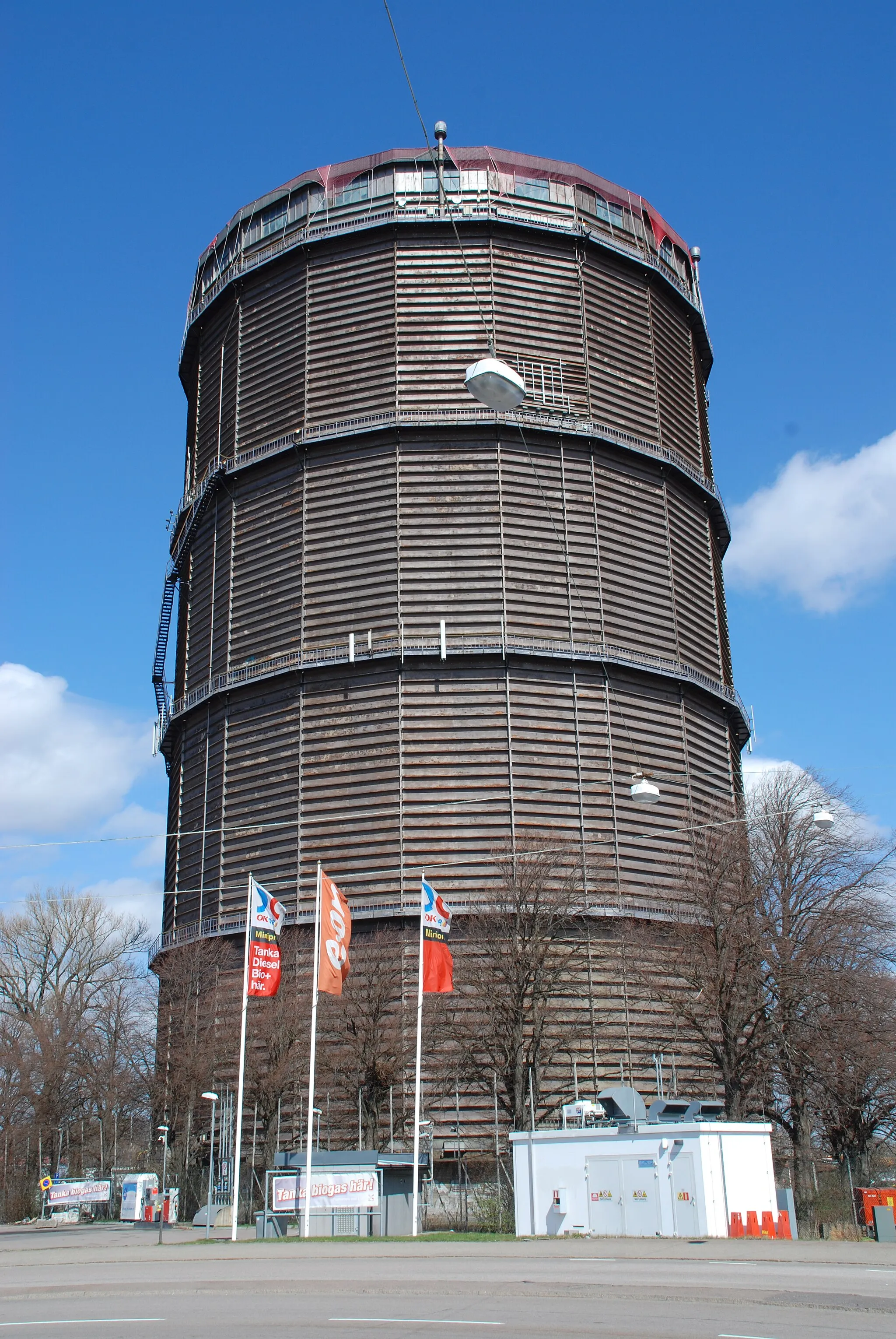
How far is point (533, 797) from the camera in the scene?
3133 centimetres

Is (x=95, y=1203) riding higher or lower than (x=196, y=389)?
lower

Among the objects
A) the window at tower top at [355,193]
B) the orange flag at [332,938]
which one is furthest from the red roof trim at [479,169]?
the orange flag at [332,938]

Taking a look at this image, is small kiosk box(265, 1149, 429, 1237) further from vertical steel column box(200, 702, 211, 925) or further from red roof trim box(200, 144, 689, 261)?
red roof trim box(200, 144, 689, 261)

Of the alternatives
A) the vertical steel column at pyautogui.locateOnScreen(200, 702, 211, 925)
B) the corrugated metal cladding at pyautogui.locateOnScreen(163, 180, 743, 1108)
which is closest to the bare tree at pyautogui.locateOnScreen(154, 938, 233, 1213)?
the vertical steel column at pyautogui.locateOnScreen(200, 702, 211, 925)

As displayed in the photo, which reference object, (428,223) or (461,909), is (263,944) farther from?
(428,223)

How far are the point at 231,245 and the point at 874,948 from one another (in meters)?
29.9

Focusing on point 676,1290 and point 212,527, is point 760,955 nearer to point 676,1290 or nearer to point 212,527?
point 676,1290

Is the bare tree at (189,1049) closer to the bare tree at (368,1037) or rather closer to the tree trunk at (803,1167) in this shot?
the bare tree at (368,1037)

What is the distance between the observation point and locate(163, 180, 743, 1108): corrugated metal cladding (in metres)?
31.6

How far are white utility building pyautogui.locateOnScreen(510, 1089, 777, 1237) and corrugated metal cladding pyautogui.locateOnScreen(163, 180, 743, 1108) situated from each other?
977 cm

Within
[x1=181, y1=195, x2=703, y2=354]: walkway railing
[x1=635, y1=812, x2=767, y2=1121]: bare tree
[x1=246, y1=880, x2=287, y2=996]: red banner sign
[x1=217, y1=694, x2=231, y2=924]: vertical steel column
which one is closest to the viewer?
[x1=246, y1=880, x2=287, y2=996]: red banner sign

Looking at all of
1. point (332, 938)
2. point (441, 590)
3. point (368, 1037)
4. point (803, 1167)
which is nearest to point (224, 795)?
point (441, 590)

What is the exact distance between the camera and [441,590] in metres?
33.2

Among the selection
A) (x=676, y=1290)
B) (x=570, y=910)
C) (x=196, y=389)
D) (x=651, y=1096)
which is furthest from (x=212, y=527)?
(x=676, y=1290)
